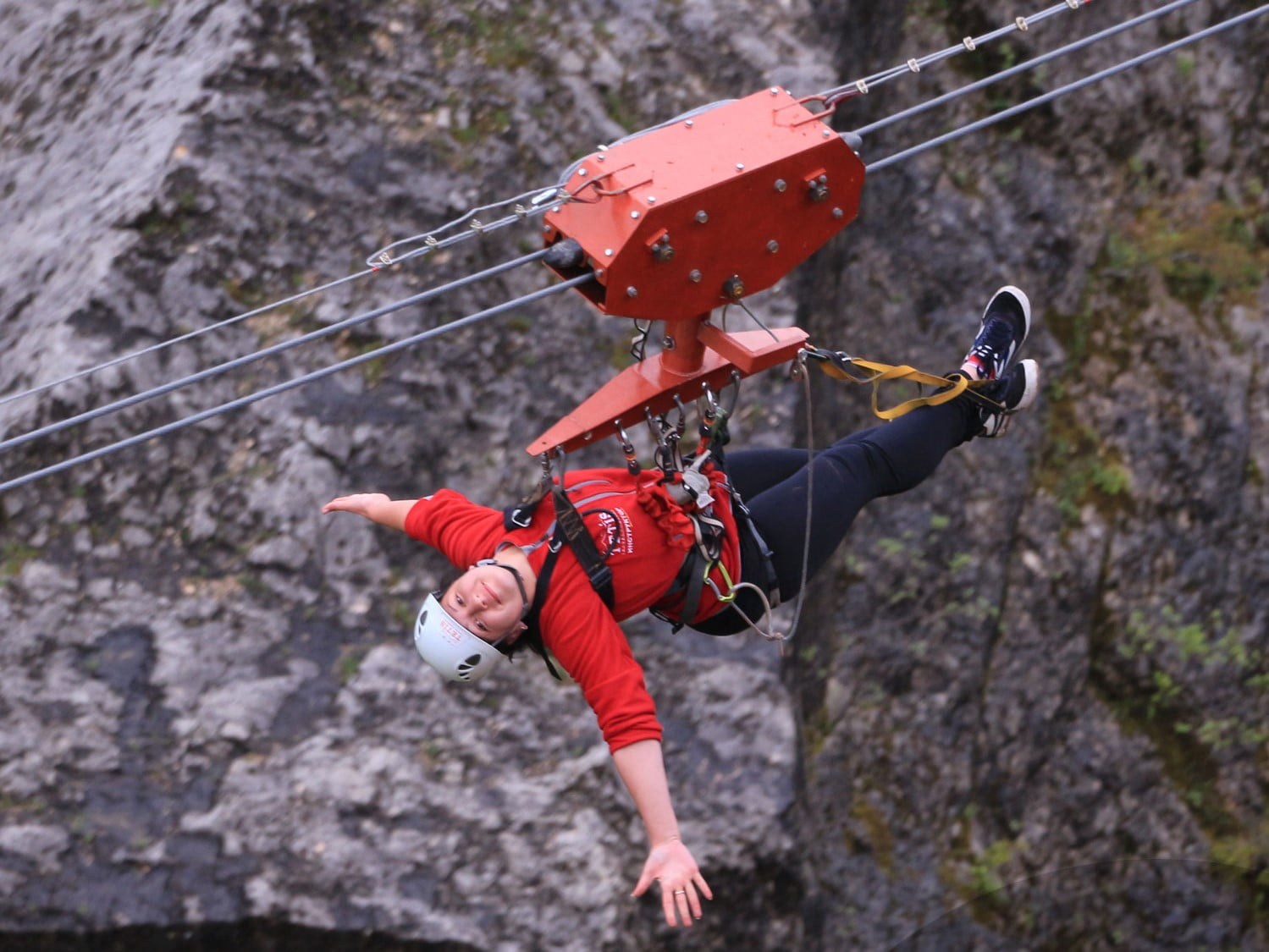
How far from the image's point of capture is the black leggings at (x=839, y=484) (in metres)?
4.34

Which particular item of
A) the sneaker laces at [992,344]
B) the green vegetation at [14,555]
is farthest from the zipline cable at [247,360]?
the green vegetation at [14,555]

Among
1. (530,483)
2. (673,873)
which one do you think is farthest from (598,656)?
(530,483)

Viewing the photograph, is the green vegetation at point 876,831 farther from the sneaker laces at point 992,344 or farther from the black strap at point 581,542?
the black strap at point 581,542

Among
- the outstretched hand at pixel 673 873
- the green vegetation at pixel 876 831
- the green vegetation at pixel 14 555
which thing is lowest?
the outstretched hand at pixel 673 873

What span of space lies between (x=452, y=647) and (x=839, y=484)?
1363 millimetres

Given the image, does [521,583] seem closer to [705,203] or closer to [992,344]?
[705,203]

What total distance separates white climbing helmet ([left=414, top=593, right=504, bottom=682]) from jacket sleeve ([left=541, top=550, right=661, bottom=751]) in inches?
7.5

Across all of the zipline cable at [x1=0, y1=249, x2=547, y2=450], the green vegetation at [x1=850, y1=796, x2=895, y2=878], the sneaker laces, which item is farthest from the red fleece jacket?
the green vegetation at [x1=850, y1=796, x2=895, y2=878]

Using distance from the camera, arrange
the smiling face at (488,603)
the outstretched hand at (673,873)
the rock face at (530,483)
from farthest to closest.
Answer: the rock face at (530,483) → the smiling face at (488,603) → the outstretched hand at (673,873)

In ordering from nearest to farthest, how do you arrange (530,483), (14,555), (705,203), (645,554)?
(705,203), (645,554), (14,555), (530,483)

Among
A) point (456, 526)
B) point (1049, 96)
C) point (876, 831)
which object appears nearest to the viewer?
point (456, 526)

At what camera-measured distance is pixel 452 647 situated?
12.8ft

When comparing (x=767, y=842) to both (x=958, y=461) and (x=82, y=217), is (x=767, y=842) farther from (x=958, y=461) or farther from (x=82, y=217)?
(x=82, y=217)

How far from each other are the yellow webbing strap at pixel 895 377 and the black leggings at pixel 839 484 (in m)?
0.04
